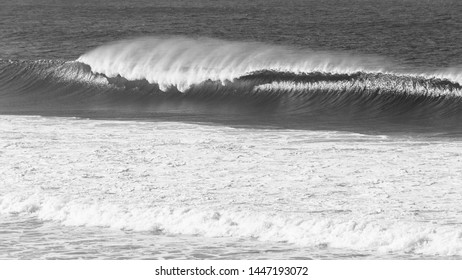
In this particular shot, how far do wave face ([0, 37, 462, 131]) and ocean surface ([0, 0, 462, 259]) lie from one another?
62mm

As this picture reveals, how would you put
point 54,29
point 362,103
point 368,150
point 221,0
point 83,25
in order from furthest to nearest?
1. point 221,0
2. point 83,25
3. point 54,29
4. point 362,103
5. point 368,150

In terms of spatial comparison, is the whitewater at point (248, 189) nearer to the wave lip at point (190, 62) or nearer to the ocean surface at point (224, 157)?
the ocean surface at point (224, 157)

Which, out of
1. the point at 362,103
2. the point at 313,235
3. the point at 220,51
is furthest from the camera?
the point at 220,51

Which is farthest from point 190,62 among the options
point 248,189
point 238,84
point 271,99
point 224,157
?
point 248,189

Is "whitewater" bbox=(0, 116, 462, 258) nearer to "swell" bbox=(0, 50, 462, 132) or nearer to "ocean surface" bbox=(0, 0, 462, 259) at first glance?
"ocean surface" bbox=(0, 0, 462, 259)

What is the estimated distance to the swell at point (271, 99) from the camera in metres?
23.4

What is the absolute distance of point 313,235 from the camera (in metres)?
11.8

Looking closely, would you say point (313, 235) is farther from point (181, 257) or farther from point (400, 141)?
point (400, 141)

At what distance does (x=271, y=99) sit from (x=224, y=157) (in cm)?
1078

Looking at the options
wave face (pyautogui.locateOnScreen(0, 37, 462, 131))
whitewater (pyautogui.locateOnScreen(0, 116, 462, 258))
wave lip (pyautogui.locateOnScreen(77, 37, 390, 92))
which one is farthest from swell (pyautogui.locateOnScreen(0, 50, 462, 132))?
whitewater (pyautogui.locateOnScreen(0, 116, 462, 258))

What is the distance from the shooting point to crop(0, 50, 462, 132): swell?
23406 mm

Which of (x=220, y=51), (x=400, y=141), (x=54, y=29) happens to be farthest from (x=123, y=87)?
(x=54, y=29)

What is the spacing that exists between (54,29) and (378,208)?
5041cm

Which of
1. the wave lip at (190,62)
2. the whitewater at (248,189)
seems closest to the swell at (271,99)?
the wave lip at (190,62)
